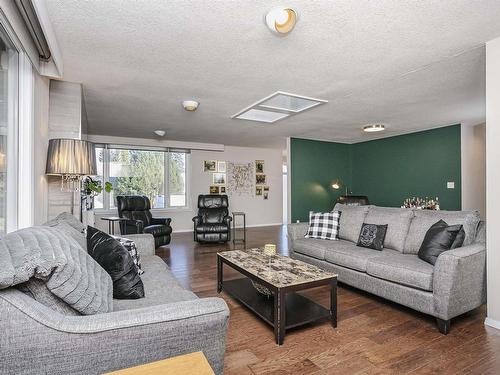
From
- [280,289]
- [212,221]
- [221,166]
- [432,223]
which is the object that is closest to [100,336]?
[280,289]

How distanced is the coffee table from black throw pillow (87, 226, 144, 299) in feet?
3.04

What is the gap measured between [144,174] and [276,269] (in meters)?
5.21

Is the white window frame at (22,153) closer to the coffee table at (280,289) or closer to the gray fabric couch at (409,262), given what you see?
the coffee table at (280,289)

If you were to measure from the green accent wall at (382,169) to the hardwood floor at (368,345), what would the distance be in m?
3.78

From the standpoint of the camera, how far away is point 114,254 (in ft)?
5.37

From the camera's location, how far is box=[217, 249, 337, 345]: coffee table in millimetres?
2002

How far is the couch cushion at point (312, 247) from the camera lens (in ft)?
10.7

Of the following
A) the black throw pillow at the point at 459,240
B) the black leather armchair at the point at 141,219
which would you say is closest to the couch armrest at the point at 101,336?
the black throw pillow at the point at 459,240

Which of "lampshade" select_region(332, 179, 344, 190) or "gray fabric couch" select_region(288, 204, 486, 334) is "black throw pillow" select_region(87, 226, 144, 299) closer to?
"gray fabric couch" select_region(288, 204, 486, 334)

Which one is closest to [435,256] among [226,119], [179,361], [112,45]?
[179,361]

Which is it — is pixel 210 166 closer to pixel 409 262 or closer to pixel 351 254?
pixel 351 254

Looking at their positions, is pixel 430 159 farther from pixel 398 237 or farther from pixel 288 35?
pixel 288 35

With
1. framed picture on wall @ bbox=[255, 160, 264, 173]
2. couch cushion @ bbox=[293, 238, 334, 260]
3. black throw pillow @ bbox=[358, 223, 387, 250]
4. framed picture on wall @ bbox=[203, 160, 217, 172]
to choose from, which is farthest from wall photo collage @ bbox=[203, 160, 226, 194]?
black throw pillow @ bbox=[358, 223, 387, 250]

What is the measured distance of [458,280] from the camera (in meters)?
2.10
